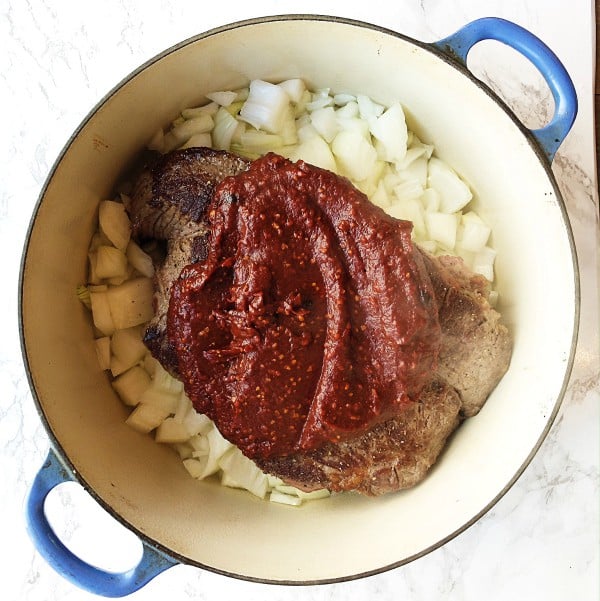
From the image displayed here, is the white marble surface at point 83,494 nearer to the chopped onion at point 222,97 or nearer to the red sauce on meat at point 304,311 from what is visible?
the chopped onion at point 222,97

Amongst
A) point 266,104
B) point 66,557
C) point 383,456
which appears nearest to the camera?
point 66,557

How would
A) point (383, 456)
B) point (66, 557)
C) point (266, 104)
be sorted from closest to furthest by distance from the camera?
point (66, 557), point (383, 456), point (266, 104)

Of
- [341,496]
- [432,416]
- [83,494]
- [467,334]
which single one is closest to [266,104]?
[467,334]

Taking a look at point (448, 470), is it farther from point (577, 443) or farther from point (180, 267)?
point (180, 267)

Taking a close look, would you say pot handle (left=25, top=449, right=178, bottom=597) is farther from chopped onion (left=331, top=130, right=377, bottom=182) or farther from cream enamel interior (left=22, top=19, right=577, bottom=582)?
chopped onion (left=331, top=130, right=377, bottom=182)

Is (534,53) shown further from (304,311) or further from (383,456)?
(383,456)

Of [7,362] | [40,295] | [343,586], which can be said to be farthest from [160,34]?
[343,586]
